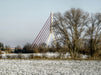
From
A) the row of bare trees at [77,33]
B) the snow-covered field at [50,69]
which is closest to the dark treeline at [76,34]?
the row of bare trees at [77,33]

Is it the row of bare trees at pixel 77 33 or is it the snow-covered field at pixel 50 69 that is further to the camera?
the row of bare trees at pixel 77 33

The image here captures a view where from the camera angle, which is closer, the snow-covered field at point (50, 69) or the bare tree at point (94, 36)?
the snow-covered field at point (50, 69)

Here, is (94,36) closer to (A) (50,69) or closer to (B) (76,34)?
(B) (76,34)

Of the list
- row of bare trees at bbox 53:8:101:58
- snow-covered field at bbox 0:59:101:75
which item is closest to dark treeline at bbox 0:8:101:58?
row of bare trees at bbox 53:8:101:58

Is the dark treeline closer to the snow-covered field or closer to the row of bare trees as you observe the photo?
the row of bare trees

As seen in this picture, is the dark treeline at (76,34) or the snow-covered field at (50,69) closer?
the snow-covered field at (50,69)

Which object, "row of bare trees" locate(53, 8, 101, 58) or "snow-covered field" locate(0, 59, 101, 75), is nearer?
"snow-covered field" locate(0, 59, 101, 75)

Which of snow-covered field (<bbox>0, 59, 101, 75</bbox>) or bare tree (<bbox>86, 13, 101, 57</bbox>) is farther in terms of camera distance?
bare tree (<bbox>86, 13, 101, 57</bbox>)

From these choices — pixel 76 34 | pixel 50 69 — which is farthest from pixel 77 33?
pixel 50 69

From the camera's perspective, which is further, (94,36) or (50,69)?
(94,36)

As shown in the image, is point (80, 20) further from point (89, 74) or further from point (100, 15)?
point (89, 74)

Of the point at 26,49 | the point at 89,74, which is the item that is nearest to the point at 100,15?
the point at 89,74

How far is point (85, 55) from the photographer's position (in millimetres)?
24438

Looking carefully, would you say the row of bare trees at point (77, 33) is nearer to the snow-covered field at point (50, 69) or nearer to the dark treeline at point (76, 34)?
the dark treeline at point (76, 34)
